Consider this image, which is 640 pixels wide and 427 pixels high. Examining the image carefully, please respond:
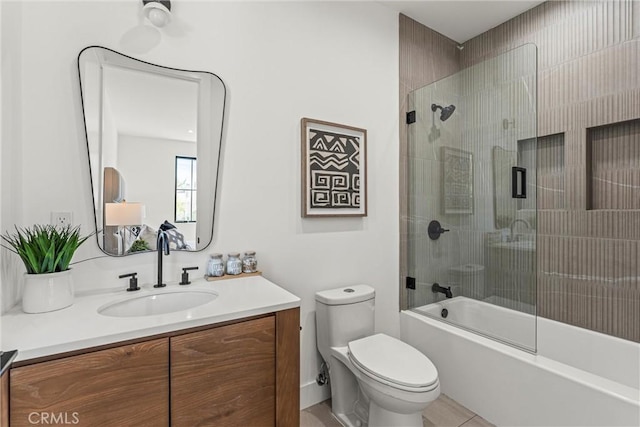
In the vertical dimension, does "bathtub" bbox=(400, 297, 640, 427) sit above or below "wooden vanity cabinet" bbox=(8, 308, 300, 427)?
below

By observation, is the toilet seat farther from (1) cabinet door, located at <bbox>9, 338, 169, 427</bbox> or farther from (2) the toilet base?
(1) cabinet door, located at <bbox>9, 338, 169, 427</bbox>

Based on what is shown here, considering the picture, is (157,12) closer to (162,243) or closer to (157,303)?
(162,243)

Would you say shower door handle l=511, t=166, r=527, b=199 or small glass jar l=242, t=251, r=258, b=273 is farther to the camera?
shower door handle l=511, t=166, r=527, b=199

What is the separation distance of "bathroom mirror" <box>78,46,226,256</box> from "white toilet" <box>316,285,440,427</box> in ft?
2.86

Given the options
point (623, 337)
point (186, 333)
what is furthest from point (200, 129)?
point (623, 337)

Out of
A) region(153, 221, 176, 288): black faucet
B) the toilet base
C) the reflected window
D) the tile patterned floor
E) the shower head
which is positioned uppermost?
the shower head

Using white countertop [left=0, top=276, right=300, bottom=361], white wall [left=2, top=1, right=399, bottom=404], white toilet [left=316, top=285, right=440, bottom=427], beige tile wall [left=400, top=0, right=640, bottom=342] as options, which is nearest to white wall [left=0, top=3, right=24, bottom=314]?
white wall [left=2, top=1, right=399, bottom=404]

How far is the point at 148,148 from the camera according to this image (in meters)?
1.49

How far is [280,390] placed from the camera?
1.23 metres

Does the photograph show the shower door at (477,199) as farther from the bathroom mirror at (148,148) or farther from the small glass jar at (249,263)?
the bathroom mirror at (148,148)

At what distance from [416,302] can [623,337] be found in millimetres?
1196

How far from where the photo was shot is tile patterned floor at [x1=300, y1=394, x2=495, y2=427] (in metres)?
1.76

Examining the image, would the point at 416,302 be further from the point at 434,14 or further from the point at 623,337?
the point at 434,14

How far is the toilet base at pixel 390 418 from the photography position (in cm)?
149
